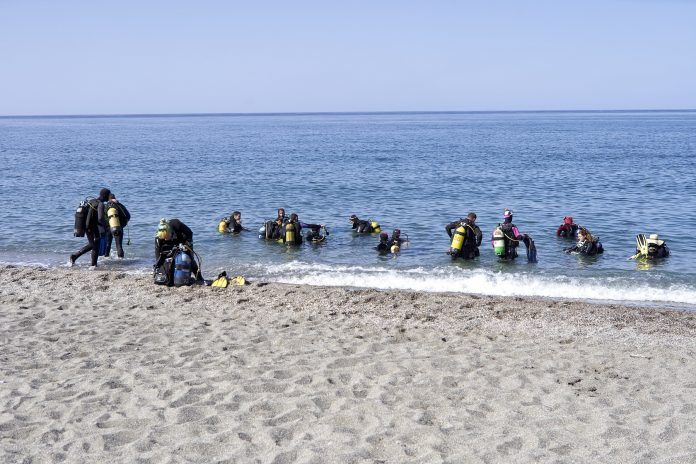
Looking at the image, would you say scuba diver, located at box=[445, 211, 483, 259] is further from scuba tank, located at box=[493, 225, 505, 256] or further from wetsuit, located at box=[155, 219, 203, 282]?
wetsuit, located at box=[155, 219, 203, 282]

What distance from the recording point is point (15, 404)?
22.7 feet

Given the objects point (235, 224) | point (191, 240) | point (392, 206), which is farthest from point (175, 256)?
point (392, 206)

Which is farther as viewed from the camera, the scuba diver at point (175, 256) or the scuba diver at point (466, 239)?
the scuba diver at point (466, 239)

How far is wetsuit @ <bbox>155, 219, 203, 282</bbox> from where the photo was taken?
12633 mm

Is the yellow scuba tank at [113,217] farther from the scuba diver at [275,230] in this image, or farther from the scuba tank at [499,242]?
the scuba tank at [499,242]

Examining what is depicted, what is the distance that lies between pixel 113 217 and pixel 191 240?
276 cm

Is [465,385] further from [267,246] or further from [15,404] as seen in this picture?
[267,246]

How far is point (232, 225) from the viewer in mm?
19719

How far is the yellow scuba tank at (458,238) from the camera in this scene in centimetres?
1569

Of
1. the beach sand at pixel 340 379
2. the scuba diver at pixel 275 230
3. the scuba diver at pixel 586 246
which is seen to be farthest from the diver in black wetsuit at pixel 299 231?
the scuba diver at pixel 586 246

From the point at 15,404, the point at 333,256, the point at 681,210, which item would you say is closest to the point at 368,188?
the point at 681,210

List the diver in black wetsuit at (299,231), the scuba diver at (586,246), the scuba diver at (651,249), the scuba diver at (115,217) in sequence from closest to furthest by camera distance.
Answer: the scuba diver at (115,217) < the scuba diver at (651,249) < the scuba diver at (586,246) < the diver in black wetsuit at (299,231)

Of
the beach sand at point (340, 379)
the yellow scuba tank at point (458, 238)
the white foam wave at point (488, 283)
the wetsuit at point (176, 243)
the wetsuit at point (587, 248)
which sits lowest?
the white foam wave at point (488, 283)

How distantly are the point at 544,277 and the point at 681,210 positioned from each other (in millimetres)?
13035
